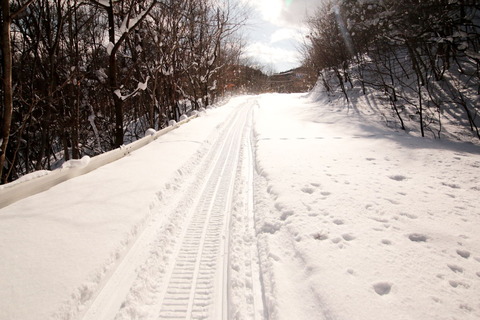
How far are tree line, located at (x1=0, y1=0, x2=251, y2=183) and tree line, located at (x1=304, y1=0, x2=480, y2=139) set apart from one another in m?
8.00

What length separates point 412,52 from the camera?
8602 millimetres

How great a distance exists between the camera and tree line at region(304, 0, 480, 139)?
7.46 m

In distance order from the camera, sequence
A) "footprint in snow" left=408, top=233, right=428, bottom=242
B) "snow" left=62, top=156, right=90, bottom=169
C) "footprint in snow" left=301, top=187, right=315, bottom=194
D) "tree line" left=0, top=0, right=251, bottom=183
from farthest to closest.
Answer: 1. "tree line" left=0, top=0, right=251, bottom=183
2. "snow" left=62, top=156, right=90, bottom=169
3. "footprint in snow" left=301, top=187, right=315, bottom=194
4. "footprint in snow" left=408, top=233, right=428, bottom=242

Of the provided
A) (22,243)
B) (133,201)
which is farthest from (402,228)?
(22,243)

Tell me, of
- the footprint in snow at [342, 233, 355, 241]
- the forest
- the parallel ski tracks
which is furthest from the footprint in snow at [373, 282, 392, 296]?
the forest

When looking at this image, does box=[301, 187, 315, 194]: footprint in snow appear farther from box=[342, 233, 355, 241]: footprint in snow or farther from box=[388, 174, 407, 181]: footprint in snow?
box=[388, 174, 407, 181]: footprint in snow

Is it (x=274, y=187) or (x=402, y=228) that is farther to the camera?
(x=274, y=187)

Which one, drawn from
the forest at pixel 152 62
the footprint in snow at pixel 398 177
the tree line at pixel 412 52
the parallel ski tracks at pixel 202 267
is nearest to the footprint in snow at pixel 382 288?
the parallel ski tracks at pixel 202 267

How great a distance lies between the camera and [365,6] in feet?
46.0

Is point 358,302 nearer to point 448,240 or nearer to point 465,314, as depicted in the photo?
point 465,314

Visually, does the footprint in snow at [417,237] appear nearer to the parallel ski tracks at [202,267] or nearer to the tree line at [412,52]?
the parallel ski tracks at [202,267]

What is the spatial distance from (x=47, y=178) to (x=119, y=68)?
11.8m

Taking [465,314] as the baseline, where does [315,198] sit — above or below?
Answer: above

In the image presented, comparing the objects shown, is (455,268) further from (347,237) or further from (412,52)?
(412,52)
